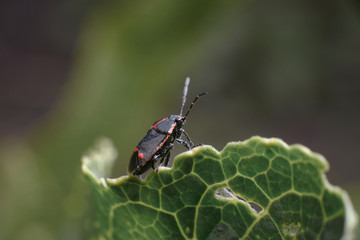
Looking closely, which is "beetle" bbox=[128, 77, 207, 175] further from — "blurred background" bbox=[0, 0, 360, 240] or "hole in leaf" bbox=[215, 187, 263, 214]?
"hole in leaf" bbox=[215, 187, 263, 214]

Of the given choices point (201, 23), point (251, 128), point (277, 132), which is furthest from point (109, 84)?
point (277, 132)

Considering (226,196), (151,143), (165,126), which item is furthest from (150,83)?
(226,196)

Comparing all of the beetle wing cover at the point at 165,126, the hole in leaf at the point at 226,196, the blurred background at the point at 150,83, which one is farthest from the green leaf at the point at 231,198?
the beetle wing cover at the point at 165,126

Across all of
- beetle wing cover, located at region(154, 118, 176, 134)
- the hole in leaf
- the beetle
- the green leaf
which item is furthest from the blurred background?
the hole in leaf

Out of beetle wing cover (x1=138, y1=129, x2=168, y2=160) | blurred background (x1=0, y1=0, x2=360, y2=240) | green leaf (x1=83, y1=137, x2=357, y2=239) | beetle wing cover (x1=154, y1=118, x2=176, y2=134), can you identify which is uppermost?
blurred background (x1=0, y1=0, x2=360, y2=240)

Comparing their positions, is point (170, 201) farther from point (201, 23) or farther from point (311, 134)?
point (311, 134)
